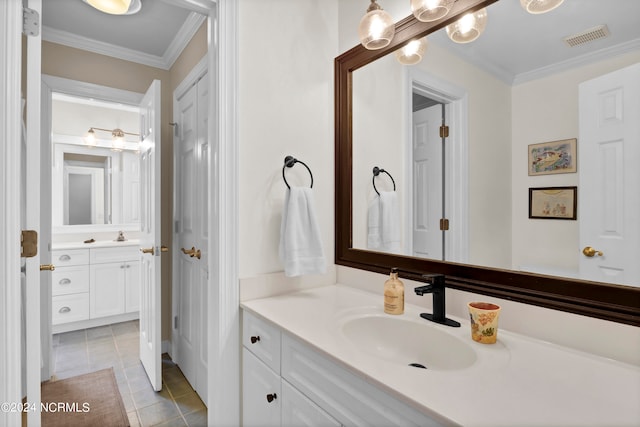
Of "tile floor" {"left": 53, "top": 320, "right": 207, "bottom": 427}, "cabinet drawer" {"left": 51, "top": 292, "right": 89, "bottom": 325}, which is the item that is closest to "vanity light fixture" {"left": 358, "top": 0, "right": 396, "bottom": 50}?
"tile floor" {"left": 53, "top": 320, "right": 207, "bottom": 427}

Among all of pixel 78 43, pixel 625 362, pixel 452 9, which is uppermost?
pixel 78 43

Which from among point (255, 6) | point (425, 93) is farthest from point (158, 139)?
point (425, 93)

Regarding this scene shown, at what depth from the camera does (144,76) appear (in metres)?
2.66

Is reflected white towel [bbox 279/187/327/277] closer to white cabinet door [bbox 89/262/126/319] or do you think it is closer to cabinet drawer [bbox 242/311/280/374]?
cabinet drawer [bbox 242/311/280/374]

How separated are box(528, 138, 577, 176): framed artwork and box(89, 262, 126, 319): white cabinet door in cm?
367

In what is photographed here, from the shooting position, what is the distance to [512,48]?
A: 3.40ft

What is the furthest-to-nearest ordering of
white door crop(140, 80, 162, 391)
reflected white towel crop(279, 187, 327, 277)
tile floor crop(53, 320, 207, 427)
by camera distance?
white door crop(140, 80, 162, 391), tile floor crop(53, 320, 207, 427), reflected white towel crop(279, 187, 327, 277)

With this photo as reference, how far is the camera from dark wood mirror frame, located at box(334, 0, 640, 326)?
83cm

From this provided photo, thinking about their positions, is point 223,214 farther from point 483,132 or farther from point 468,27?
point 468,27

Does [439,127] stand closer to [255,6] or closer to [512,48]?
[512,48]

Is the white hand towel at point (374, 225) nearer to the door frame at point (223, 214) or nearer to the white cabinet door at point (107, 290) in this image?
the door frame at point (223, 214)

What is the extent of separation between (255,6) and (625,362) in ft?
5.81

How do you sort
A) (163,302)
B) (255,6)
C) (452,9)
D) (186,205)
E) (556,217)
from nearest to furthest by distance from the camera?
(556,217)
(452,9)
(255,6)
(186,205)
(163,302)

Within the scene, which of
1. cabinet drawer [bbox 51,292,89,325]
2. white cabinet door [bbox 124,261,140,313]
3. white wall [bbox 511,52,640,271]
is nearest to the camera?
white wall [bbox 511,52,640,271]
